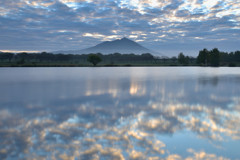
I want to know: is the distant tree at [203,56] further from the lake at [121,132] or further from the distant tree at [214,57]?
the lake at [121,132]

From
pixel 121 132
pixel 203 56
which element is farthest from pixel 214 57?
pixel 121 132

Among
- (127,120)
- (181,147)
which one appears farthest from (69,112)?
(181,147)

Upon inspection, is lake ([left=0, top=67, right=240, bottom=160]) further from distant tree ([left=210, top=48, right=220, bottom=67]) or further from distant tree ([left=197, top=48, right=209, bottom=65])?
distant tree ([left=197, top=48, right=209, bottom=65])

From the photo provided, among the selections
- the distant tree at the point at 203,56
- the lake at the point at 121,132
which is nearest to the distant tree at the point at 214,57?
the distant tree at the point at 203,56

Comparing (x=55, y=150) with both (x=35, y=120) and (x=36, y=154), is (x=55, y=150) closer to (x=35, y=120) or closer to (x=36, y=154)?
(x=36, y=154)

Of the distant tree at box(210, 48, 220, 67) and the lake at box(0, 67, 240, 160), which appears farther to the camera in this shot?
the distant tree at box(210, 48, 220, 67)

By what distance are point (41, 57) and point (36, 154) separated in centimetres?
20320

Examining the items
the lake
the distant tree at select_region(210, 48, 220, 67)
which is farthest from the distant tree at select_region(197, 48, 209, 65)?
the lake

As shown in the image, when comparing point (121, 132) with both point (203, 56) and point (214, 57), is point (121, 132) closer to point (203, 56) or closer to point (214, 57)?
point (214, 57)

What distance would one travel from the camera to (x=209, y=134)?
7570 millimetres

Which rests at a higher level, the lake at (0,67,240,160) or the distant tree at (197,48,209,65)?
the distant tree at (197,48,209,65)

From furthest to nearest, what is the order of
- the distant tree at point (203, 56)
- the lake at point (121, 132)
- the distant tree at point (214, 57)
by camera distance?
the distant tree at point (203, 56) < the distant tree at point (214, 57) < the lake at point (121, 132)

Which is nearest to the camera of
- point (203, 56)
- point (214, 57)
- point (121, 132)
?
point (121, 132)

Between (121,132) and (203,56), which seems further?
(203,56)
